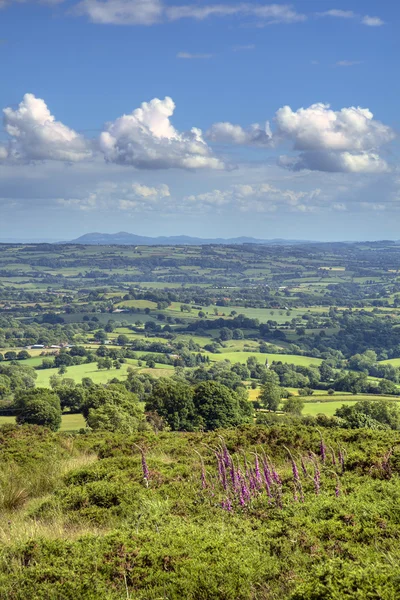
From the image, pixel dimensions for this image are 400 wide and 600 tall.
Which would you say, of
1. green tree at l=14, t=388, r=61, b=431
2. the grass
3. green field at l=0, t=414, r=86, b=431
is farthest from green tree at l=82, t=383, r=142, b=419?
the grass

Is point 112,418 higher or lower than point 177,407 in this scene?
lower

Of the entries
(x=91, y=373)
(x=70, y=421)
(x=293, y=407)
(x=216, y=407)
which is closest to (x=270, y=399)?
(x=293, y=407)

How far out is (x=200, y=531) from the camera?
1137cm

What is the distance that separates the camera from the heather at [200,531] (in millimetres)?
A: 9188

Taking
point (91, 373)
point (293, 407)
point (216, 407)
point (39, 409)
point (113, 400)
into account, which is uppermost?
point (216, 407)

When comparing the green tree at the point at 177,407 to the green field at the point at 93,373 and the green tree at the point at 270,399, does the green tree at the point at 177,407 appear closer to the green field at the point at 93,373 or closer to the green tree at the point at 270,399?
the green tree at the point at 270,399

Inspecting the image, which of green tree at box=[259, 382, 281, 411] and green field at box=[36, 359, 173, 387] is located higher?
green tree at box=[259, 382, 281, 411]

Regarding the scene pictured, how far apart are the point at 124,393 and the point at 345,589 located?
71.2 meters

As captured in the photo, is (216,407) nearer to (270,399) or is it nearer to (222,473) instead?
(270,399)

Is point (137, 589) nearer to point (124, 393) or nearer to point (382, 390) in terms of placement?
point (124, 393)

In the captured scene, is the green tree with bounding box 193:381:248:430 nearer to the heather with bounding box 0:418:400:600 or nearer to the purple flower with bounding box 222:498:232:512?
the heather with bounding box 0:418:400:600

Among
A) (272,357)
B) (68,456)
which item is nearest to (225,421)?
(68,456)

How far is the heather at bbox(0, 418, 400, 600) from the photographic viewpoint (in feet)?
30.1

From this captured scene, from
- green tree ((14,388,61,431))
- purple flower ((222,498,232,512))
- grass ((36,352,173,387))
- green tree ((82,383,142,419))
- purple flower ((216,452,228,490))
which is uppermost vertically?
purple flower ((216,452,228,490))
